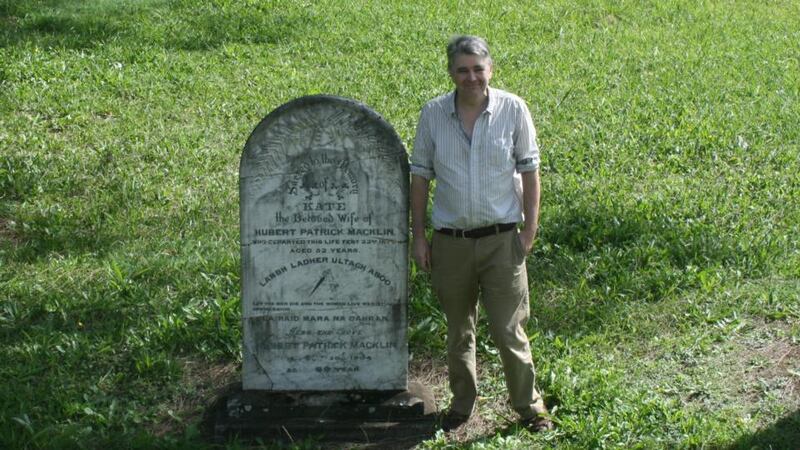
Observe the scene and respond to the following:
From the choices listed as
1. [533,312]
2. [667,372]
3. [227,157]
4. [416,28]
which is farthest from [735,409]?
[416,28]

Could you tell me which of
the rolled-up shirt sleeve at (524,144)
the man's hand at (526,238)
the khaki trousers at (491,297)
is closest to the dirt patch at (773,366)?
the khaki trousers at (491,297)

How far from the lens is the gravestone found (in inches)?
211

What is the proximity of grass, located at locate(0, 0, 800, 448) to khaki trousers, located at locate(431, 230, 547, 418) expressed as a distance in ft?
1.07

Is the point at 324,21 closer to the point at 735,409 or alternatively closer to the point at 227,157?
the point at 227,157

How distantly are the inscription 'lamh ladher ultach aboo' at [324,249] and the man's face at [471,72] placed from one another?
49 centimetres

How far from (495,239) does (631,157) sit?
14.0ft

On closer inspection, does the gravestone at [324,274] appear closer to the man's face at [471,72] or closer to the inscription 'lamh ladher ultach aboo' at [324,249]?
the inscription 'lamh ladher ultach aboo' at [324,249]

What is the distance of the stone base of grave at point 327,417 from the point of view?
18.3ft

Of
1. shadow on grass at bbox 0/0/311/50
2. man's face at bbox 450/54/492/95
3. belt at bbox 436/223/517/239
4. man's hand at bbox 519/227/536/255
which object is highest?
shadow on grass at bbox 0/0/311/50

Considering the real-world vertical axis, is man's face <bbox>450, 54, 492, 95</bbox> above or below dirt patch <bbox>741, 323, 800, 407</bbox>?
above

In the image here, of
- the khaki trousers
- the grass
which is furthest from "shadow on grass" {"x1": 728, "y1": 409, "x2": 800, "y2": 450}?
the khaki trousers

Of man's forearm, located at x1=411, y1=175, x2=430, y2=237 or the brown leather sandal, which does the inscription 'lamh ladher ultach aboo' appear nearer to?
man's forearm, located at x1=411, y1=175, x2=430, y2=237

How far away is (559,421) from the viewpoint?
559 cm

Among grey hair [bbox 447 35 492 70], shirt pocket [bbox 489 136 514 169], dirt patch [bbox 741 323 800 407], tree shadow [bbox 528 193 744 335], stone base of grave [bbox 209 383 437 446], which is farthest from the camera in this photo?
tree shadow [bbox 528 193 744 335]
